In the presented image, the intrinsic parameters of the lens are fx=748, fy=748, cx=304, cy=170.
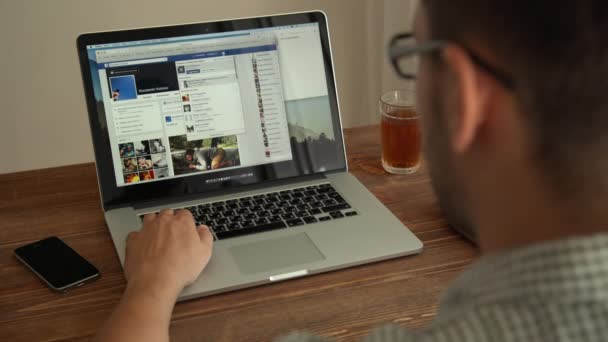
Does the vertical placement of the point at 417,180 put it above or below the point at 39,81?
below

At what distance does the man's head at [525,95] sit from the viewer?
506mm

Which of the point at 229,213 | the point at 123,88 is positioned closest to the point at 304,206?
the point at 229,213

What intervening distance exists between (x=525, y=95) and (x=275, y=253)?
0.61m

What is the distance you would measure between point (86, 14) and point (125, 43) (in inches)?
43.3

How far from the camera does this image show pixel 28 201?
4.16 feet

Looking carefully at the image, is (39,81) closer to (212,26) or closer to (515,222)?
(212,26)

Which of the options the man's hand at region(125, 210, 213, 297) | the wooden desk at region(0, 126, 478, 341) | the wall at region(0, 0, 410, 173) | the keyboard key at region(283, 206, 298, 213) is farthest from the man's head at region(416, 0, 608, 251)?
the wall at region(0, 0, 410, 173)

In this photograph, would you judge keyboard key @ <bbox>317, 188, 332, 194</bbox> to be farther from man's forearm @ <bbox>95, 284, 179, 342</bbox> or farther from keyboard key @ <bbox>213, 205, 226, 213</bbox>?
man's forearm @ <bbox>95, 284, 179, 342</bbox>

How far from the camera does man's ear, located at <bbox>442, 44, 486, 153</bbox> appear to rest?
56 cm

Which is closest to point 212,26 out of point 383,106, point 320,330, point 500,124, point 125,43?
point 125,43

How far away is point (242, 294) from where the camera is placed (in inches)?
40.0

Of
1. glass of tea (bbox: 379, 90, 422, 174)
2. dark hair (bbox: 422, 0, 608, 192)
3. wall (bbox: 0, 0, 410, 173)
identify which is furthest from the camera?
wall (bbox: 0, 0, 410, 173)

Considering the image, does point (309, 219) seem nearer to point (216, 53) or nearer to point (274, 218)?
point (274, 218)

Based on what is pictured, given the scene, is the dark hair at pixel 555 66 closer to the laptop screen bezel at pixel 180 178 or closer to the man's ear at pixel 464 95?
the man's ear at pixel 464 95
